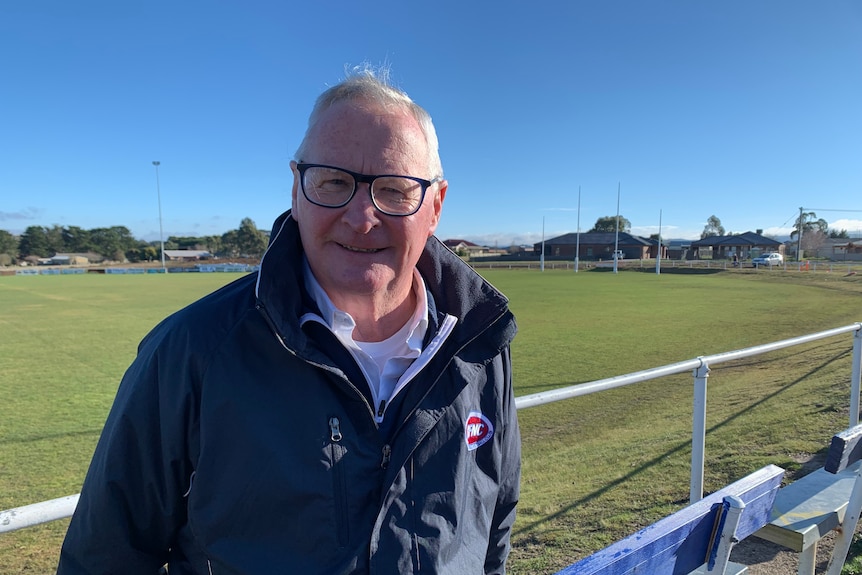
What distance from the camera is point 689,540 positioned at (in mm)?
1966

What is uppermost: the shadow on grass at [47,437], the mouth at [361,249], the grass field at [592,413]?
the mouth at [361,249]

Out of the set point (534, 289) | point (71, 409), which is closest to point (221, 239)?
point (534, 289)

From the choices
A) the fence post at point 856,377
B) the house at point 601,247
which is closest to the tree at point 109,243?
the house at point 601,247

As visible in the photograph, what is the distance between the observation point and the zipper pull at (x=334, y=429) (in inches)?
48.4

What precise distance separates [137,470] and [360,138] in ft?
3.22

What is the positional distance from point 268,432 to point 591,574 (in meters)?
1.14

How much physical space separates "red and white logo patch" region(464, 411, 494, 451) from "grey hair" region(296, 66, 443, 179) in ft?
2.39

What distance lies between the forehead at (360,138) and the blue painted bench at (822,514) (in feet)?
8.35

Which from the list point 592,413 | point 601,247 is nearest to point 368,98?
point 592,413

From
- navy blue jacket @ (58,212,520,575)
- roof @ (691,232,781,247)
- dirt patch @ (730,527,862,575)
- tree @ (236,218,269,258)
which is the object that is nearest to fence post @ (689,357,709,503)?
dirt patch @ (730,527,862,575)

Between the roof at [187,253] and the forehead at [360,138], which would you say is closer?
the forehead at [360,138]

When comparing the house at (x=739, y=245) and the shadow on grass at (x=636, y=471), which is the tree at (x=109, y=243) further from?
the shadow on grass at (x=636, y=471)

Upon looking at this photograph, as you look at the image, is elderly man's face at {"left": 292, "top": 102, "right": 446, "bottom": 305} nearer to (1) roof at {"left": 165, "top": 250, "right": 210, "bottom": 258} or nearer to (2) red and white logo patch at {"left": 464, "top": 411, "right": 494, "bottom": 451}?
(2) red and white logo patch at {"left": 464, "top": 411, "right": 494, "bottom": 451}

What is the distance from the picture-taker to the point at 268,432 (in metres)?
1.18
